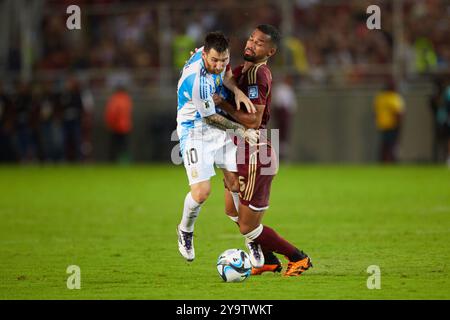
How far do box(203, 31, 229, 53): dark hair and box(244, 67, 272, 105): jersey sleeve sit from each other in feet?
1.23

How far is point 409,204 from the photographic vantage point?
17.4 metres

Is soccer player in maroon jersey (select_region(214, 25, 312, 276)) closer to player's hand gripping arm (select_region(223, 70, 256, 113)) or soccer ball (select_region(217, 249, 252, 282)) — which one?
player's hand gripping arm (select_region(223, 70, 256, 113))

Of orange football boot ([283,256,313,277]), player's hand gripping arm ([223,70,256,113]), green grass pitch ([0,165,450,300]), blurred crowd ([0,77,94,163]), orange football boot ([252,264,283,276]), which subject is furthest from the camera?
blurred crowd ([0,77,94,163])

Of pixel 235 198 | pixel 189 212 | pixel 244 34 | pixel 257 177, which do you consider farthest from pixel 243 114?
pixel 244 34

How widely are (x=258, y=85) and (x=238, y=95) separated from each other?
0.23 meters

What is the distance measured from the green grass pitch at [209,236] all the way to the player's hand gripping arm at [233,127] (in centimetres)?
144

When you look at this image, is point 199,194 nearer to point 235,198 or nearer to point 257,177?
point 235,198

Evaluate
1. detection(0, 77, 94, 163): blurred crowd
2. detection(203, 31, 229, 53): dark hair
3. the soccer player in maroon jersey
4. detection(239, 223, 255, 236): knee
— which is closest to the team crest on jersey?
the soccer player in maroon jersey

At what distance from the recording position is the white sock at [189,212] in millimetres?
10695

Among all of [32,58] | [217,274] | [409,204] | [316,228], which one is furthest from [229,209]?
[32,58]

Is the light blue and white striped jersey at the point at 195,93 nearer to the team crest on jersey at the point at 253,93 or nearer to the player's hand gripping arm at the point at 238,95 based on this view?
the player's hand gripping arm at the point at 238,95

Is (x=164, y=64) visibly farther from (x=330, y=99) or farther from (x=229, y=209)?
(x=229, y=209)

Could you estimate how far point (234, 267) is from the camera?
9930 millimetres

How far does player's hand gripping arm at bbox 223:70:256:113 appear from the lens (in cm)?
1000
